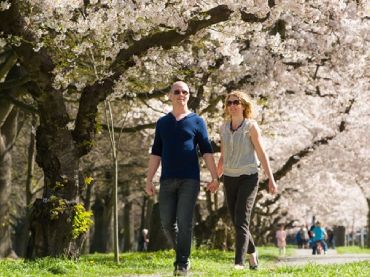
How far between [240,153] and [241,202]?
1.95 feet

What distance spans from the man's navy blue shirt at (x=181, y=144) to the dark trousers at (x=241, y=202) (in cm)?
62

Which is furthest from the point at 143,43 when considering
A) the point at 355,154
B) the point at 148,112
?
the point at 355,154

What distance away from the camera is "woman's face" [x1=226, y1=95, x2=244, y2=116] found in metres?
8.89

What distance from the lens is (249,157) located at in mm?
8828

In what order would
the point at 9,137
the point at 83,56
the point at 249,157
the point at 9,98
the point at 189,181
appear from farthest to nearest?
the point at 9,137
the point at 9,98
the point at 83,56
the point at 249,157
the point at 189,181

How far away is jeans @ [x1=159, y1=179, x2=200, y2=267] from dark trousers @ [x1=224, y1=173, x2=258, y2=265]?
70 centimetres

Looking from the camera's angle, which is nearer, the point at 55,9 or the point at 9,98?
the point at 55,9

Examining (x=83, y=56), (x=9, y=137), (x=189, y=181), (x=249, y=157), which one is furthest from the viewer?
(x=9, y=137)

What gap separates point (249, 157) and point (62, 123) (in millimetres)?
4672

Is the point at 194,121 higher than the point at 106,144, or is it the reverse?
the point at 106,144

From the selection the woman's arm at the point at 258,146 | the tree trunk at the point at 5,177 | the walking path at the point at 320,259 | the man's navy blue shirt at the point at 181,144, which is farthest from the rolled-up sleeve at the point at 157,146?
the tree trunk at the point at 5,177

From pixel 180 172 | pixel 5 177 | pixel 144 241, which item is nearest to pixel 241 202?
pixel 180 172

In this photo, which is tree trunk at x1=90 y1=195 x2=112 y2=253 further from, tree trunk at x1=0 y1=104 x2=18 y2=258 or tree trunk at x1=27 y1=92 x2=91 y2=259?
tree trunk at x1=27 y1=92 x2=91 y2=259

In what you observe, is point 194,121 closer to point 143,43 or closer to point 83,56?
point 143,43
